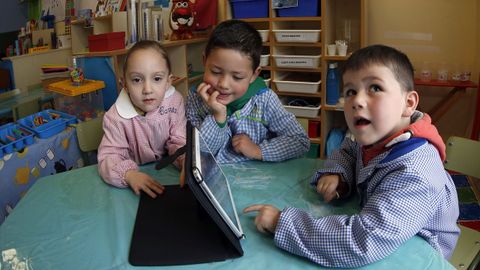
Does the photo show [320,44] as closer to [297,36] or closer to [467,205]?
[297,36]

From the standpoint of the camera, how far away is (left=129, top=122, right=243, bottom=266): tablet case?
784 mm

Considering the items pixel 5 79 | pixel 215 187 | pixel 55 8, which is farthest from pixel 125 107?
pixel 55 8

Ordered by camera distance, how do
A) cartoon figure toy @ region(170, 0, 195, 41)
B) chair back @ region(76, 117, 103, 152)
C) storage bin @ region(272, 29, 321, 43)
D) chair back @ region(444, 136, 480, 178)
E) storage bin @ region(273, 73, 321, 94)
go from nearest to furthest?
chair back @ region(444, 136, 480, 178) → chair back @ region(76, 117, 103, 152) → storage bin @ region(272, 29, 321, 43) → storage bin @ region(273, 73, 321, 94) → cartoon figure toy @ region(170, 0, 195, 41)

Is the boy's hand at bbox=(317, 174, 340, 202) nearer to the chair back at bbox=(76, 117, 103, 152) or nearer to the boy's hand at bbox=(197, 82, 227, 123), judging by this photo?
the boy's hand at bbox=(197, 82, 227, 123)

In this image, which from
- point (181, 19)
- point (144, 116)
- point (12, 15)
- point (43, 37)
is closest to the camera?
point (144, 116)

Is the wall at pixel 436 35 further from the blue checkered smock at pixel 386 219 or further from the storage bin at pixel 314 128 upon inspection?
the blue checkered smock at pixel 386 219

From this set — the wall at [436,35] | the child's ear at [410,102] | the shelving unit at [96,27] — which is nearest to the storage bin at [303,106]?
the wall at [436,35]

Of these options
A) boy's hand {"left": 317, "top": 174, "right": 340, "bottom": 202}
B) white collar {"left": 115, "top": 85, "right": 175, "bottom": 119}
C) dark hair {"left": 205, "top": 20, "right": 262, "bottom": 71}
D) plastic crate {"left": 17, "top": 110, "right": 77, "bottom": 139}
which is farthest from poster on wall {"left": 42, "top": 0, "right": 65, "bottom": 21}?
boy's hand {"left": 317, "top": 174, "right": 340, "bottom": 202}

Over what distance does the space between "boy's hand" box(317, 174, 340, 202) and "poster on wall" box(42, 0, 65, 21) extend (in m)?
3.72

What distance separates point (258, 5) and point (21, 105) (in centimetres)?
161

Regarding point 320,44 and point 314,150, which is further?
point 314,150

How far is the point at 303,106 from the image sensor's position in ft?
8.88

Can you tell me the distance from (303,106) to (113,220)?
6.36 ft

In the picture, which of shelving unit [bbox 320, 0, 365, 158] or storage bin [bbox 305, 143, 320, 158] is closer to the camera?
shelving unit [bbox 320, 0, 365, 158]
